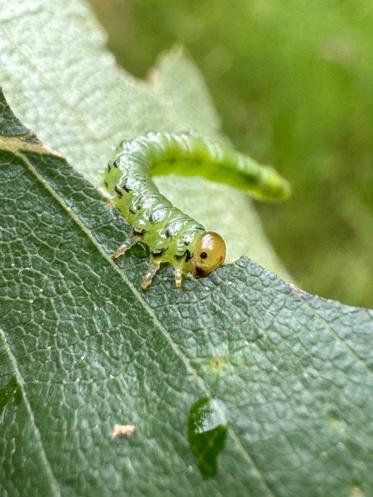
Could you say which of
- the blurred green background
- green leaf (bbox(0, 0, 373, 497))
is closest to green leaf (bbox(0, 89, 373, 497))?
green leaf (bbox(0, 0, 373, 497))

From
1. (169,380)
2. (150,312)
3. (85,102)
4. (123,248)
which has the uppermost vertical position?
(85,102)

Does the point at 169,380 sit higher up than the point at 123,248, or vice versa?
the point at 123,248

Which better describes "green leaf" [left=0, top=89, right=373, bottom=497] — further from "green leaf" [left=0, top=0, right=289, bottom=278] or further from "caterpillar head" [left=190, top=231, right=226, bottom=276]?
"green leaf" [left=0, top=0, right=289, bottom=278]

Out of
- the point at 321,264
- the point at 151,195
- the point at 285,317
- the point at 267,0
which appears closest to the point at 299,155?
the point at 321,264

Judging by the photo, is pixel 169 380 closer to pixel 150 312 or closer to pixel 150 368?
pixel 150 368

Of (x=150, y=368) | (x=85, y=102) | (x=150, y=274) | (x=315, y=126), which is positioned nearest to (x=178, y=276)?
(x=150, y=274)

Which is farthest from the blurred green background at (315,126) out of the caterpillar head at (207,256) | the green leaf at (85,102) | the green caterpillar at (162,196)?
the caterpillar head at (207,256)

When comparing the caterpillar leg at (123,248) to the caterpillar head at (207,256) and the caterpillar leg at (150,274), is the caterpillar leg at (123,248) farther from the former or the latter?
the caterpillar head at (207,256)
